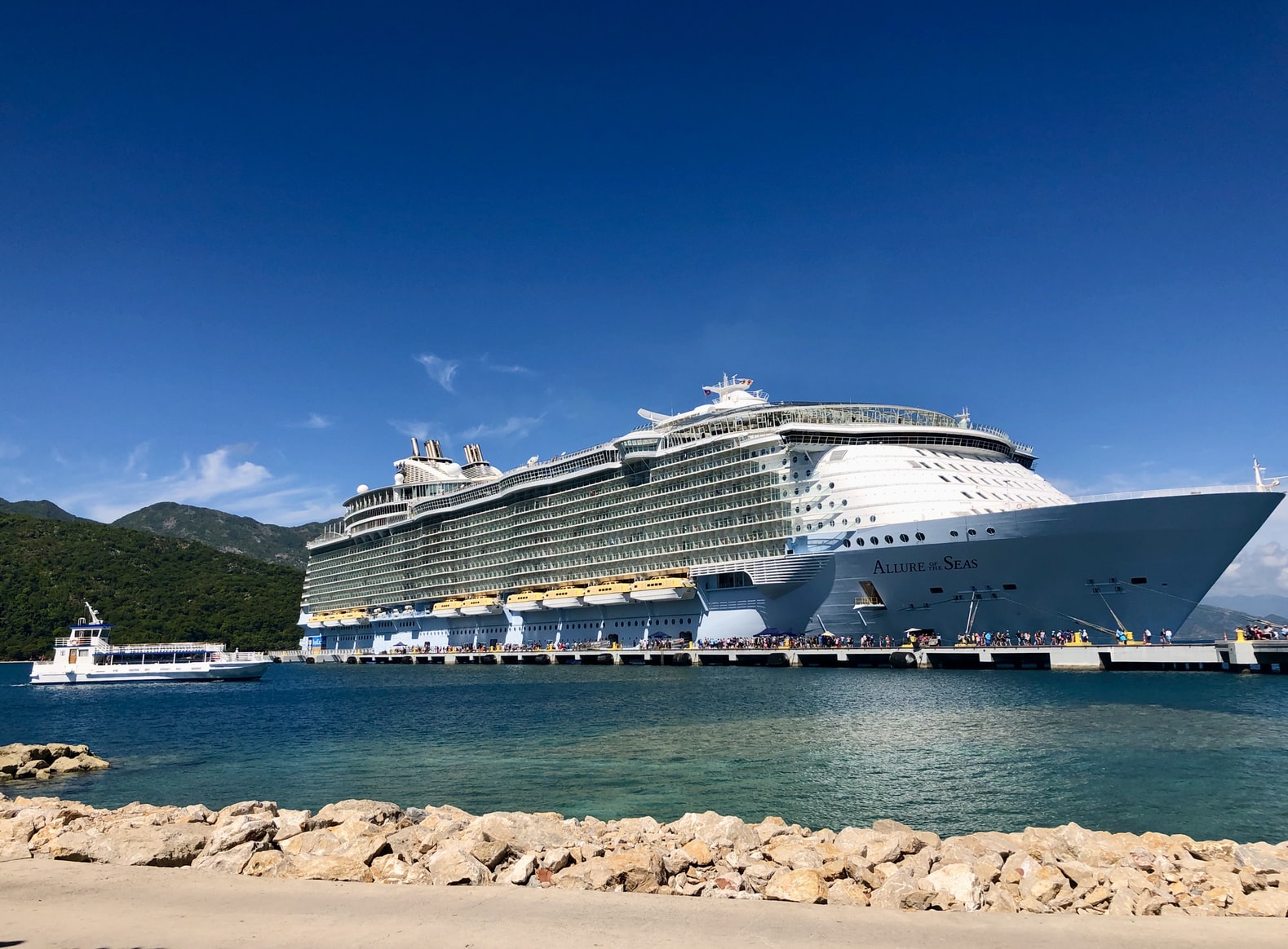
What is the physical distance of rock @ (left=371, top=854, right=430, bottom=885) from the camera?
9531 mm

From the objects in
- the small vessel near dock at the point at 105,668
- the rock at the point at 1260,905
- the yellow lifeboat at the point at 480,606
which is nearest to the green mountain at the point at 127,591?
the small vessel near dock at the point at 105,668

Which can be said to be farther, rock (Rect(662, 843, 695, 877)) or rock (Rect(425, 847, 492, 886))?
rock (Rect(662, 843, 695, 877))

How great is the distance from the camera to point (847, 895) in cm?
884

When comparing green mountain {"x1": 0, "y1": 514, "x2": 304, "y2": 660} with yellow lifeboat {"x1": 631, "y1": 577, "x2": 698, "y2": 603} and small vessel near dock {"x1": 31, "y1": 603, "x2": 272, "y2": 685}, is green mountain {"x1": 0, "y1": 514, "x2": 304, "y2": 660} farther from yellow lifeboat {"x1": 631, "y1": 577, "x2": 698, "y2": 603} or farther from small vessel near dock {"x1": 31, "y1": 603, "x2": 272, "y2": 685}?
yellow lifeboat {"x1": 631, "y1": 577, "x2": 698, "y2": 603}

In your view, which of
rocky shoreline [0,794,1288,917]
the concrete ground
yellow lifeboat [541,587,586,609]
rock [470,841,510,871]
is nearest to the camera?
the concrete ground

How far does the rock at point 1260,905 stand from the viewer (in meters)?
8.28

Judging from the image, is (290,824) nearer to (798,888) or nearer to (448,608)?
(798,888)

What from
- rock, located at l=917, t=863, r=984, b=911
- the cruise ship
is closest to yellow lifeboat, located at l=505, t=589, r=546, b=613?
the cruise ship

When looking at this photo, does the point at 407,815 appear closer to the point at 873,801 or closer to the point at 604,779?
the point at 604,779

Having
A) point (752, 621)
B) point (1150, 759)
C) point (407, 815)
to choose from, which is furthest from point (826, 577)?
point (407, 815)

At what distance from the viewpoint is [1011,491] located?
5053 cm

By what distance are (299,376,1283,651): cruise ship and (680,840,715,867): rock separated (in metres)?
34.6

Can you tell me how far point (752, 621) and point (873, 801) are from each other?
3984 cm

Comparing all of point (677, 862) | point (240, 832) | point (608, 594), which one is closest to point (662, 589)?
point (608, 594)
